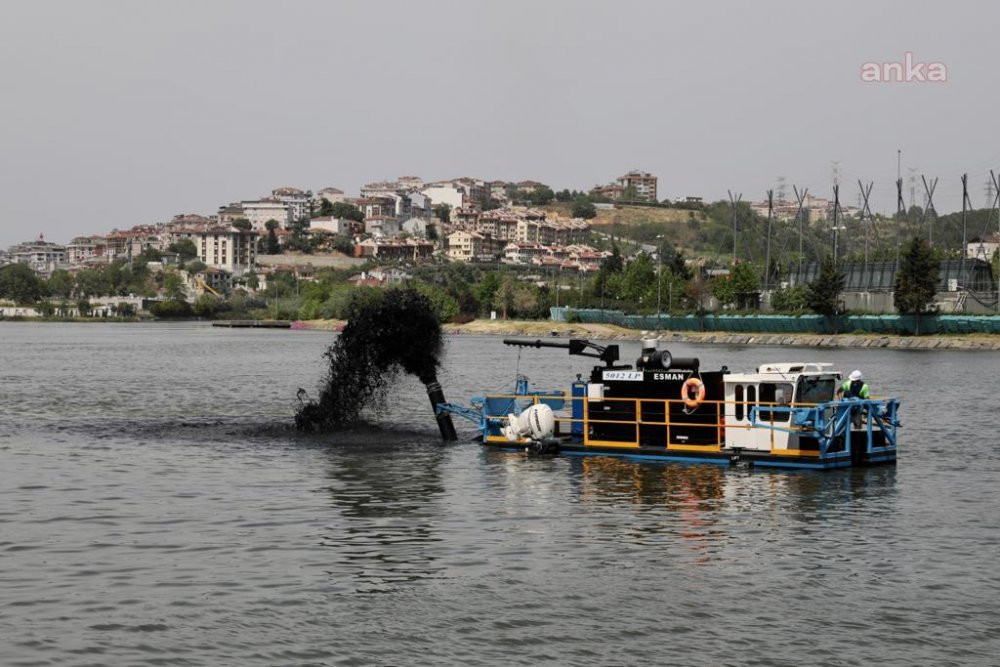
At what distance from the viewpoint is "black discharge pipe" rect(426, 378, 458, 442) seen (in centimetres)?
4097

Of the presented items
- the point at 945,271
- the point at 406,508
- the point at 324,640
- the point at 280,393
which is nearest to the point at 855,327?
the point at 945,271

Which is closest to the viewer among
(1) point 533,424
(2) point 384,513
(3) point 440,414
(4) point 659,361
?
(2) point 384,513

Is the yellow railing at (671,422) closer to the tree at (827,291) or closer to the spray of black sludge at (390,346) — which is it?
the spray of black sludge at (390,346)

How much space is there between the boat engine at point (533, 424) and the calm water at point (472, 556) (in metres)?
1.28

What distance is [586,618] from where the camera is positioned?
19.2 meters

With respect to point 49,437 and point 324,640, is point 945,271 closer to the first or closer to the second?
Answer: point 49,437

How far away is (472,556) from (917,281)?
4420 inches

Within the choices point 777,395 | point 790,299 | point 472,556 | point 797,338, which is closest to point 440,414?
point 777,395

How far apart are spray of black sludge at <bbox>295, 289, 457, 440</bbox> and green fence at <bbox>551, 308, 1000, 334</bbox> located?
95.9m

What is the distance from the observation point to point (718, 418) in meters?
33.6

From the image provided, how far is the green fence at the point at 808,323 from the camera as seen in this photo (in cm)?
12706

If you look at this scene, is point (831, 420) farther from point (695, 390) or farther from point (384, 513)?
point (384, 513)

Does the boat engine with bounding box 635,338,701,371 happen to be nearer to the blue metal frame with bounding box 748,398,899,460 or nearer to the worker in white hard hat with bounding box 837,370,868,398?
the blue metal frame with bounding box 748,398,899,460

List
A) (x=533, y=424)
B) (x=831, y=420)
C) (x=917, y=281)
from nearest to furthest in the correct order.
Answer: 1. (x=831, y=420)
2. (x=533, y=424)
3. (x=917, y=281)
